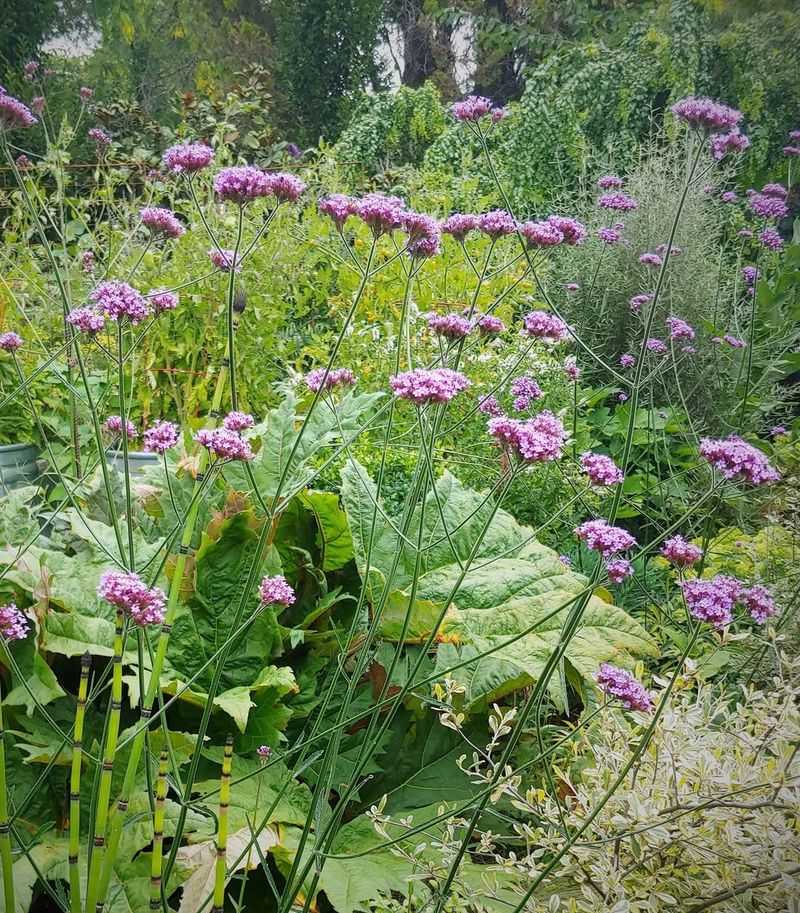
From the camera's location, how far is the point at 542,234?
4.13 feet

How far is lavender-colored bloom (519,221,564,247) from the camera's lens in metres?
1.26

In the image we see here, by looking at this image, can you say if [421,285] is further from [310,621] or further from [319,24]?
[310,621]

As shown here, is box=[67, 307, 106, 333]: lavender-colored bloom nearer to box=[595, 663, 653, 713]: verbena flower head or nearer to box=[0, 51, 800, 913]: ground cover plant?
box=[0, 51, 800, 913]: ground cover plant

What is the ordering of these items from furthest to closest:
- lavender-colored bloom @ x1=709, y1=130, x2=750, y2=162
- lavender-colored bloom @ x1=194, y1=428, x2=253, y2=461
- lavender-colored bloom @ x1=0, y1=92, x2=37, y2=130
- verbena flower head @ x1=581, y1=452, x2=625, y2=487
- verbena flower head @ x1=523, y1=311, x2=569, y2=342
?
lavender-colored bloom @ x1=709, y1=130, x2=750, y2=162, verbena flower head @ x1=523, y1=311, x2=569, y2=342, lavender-colored bloom @ x1=0, y1=92, x2=37, y2=130, verbena flower head @ x1=581, y1=452, x2=625, y2=487, lavender-colored bloom @ x1=194, y1=428, x2=253, y2=461

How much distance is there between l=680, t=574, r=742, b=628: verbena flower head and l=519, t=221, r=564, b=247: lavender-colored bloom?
0.60 m

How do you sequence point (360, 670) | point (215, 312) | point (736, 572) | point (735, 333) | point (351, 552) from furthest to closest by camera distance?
point (735, 333) → point (215, 312) → point (736, 572) → point (351, 552) → point (360, 670)

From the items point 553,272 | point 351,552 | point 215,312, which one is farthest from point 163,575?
point 553,272

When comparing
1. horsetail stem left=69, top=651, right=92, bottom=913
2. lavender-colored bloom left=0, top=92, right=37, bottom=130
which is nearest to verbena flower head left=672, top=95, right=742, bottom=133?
lavender-colored bloom left=0, top=92, right=37, bottom=130

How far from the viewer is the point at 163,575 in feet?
4.50

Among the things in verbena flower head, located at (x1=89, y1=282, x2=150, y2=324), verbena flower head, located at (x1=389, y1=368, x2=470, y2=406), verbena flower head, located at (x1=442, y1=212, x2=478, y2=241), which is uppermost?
verbena flower head, located at (x1=442, y1=212, x2=478, y2=241)

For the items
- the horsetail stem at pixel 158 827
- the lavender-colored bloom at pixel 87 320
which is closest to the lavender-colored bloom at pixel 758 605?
the horsetail stem at pixel 158 827

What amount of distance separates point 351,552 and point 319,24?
208 centimetres

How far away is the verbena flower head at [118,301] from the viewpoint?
0.89m

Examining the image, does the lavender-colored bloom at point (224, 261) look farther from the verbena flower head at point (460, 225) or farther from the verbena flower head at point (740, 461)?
the verbena flower head at point (740, 461)
